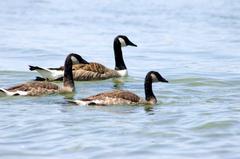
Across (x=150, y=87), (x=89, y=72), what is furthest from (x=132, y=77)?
(x=150, y=87)

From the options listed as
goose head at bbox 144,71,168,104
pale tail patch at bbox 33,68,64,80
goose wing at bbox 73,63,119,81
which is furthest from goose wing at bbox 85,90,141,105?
goose wing at bbox 73,63,119,81

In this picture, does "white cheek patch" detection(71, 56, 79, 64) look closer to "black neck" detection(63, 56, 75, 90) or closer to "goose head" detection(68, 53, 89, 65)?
"goose head" detection(68, 53, 89, 65)

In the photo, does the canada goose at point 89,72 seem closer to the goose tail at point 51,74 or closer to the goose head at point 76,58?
the goose tail at point 51,74

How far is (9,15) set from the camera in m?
35.8

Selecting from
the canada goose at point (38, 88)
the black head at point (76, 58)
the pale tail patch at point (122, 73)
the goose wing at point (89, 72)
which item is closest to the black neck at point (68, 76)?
the canada goose at point (38, 88)

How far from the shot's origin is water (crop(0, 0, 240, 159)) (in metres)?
12.3

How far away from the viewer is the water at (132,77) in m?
12.3

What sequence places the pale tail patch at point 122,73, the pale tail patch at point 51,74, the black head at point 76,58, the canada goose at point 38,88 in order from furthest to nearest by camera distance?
1. the pale tail patch at point 122,73
2. the pale tail patch at point 51,74
3. the black head at point 76,58
4. the canada goose at point 38,88

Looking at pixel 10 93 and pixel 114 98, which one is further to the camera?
pixel 10 93

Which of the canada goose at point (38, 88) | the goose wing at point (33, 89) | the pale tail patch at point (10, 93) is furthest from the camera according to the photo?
the goose wing at point (33, 89)

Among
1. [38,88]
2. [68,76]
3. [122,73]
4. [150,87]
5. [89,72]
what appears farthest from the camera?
[122,73]

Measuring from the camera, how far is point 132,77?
69.4ft

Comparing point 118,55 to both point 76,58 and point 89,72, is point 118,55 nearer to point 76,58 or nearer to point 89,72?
point 89,72

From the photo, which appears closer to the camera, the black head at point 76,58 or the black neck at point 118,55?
the black head at point 76,58
